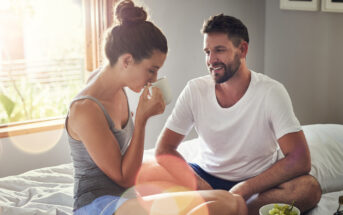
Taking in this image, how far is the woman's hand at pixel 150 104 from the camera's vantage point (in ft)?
5.17

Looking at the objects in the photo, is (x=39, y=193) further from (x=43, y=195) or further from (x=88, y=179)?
(x=88, y=179)

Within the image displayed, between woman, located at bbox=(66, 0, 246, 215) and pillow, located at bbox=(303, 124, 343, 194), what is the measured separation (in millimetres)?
739

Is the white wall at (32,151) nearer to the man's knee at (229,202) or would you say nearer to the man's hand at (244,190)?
the man's hand at (244,190)

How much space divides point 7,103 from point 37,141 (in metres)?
0.34

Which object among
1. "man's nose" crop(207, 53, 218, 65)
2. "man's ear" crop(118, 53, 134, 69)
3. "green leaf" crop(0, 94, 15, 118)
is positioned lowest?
"green leaf" crop(0, 94, 15, 118)

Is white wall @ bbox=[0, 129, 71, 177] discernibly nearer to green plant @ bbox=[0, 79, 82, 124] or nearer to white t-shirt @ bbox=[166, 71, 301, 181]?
green plant @ bbox=[0, 79, 82, 124]

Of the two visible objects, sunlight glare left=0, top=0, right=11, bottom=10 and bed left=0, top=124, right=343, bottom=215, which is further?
sunlight glare left=0, top=0, right=11, bottom=10

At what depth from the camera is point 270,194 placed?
192cm

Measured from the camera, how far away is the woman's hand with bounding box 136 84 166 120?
1.58 m

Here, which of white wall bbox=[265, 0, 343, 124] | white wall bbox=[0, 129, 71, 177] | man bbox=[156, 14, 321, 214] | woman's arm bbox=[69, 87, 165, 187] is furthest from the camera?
white wall bbox=[265, 0, 343, 124]

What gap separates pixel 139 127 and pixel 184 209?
1.03ft

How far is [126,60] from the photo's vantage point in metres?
1.55

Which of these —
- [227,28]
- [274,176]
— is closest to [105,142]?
[274,176]

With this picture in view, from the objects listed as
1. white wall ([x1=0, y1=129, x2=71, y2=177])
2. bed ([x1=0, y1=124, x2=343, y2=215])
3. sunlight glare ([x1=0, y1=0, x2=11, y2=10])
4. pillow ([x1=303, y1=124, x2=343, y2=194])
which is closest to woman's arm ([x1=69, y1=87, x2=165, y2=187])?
bed ([x1=0, y1=124, x2=343, y2=215])
